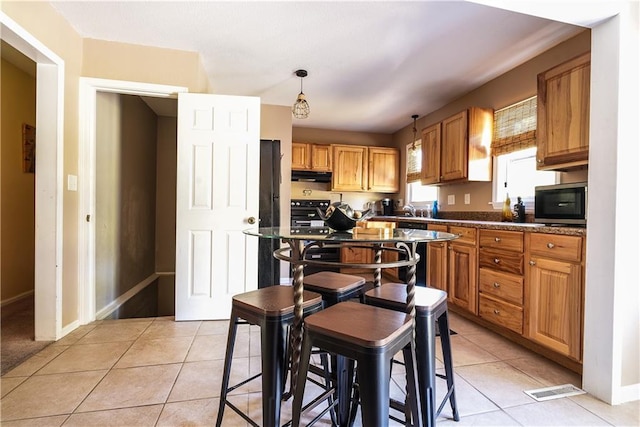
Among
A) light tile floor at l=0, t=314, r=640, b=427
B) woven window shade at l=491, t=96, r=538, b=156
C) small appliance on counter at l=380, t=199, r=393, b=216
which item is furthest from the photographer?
small appliance on counter at l=380, t=199, r=393, b=216

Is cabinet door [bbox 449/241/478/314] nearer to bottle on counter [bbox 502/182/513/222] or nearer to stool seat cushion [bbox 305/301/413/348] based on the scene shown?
bottle on counter [bbox 502/182/513/222]

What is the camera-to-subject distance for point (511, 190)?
3037 mm

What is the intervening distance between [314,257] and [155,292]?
2.31m

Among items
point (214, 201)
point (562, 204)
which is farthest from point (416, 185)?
point (214, 201)

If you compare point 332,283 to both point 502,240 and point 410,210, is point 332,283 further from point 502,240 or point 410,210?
point 410,210

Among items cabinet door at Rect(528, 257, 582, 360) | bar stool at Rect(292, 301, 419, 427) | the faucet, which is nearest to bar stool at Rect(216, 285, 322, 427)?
bar stool at Rect(292, 301, 419, 427)

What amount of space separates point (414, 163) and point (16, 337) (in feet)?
16.2

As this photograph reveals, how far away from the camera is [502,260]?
7.49 ft

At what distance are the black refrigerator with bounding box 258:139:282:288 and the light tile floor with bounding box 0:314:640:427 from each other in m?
0.88

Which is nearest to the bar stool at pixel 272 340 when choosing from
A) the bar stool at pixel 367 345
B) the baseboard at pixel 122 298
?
the bar stool at pixel 367 345

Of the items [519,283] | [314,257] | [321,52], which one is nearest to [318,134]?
[314,257]

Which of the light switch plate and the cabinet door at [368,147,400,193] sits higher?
the cabinet door at [368,147,400,193]

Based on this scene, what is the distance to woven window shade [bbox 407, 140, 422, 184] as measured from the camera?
467 centimetres

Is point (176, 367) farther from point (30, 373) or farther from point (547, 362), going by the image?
point (547, 362)
